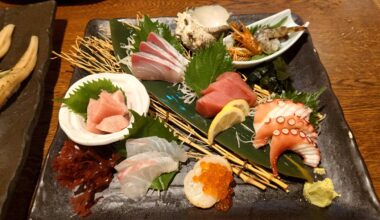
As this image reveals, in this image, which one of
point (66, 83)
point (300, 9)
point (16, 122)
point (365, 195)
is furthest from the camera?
point (300, 9)

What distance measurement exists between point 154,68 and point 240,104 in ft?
2.60

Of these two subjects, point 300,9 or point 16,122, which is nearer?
point 16,122

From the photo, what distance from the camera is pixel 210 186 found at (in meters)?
2.26

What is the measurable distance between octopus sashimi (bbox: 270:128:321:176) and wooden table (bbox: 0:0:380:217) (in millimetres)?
485

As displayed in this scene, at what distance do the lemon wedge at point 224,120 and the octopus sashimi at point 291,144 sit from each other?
319 mm

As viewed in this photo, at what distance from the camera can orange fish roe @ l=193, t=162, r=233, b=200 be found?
2264 mm

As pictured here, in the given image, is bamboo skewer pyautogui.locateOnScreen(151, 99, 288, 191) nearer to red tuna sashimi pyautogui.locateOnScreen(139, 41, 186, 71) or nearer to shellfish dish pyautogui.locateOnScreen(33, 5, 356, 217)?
shellfish dish pyautogui.locateOnScreen(33, 5, 356, 217)

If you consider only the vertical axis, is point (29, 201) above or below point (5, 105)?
below

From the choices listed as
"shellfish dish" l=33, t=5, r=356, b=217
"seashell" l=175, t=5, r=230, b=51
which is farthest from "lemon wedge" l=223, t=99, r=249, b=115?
"seashell" l=175, t=5, r=230, b=51

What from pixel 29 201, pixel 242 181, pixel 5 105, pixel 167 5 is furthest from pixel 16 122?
pixel 167 5

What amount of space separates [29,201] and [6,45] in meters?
1.65

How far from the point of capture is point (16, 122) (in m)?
2.72

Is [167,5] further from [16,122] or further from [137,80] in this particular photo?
[16,122]

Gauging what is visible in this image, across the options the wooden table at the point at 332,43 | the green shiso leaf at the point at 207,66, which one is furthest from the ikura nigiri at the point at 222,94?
the wooden table at the point at 332,43
